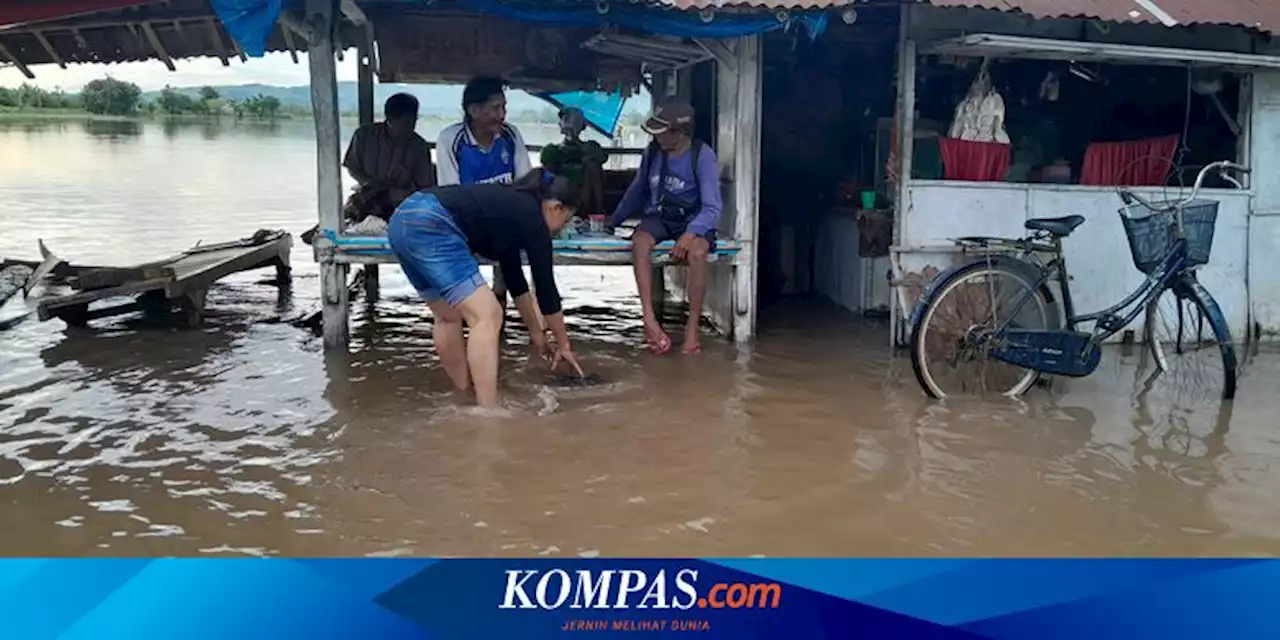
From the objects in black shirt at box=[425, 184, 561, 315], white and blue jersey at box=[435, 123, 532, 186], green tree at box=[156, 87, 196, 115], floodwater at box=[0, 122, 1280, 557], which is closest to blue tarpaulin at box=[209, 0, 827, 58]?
white and blue jersey at box=[435, 123, 532, 186]

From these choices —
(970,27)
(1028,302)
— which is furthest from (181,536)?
(970,27)

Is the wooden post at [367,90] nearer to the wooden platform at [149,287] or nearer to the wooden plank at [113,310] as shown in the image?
the wooden platform at [149,287]

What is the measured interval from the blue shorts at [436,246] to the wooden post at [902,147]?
308 cm

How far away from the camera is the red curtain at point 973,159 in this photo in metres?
7.05

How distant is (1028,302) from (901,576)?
311cm

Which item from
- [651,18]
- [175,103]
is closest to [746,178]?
[651,18]

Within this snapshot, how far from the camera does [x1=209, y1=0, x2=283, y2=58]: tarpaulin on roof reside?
595 centimetres

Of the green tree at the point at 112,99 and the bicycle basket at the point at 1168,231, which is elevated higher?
the green tree at the point at 112,99

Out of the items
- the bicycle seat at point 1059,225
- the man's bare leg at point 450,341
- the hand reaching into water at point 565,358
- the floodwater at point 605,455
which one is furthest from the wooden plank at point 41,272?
the bicycle seat at point 1059,225

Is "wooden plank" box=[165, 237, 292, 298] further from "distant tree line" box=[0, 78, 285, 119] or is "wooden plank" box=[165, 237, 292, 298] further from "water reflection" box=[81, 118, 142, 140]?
"distant tree line" box=[0, 78, 285, 119]

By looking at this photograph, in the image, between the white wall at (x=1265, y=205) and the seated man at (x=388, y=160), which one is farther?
the seated man at (x=388, y=160)

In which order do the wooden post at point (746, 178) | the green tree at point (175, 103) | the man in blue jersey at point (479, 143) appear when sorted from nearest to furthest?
the man in blue jersey at point (479, 143)
the wooden post at point (746, 178)
the green tree at point (175, 103)

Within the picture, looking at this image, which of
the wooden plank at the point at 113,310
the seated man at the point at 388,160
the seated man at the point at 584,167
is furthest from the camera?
the seated man at the point at 584,167

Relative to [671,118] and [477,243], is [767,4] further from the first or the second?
[477,243]
